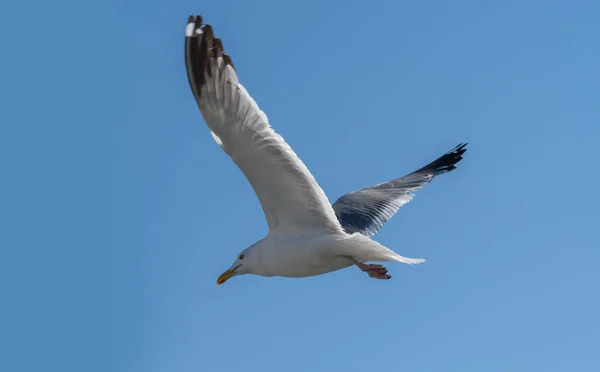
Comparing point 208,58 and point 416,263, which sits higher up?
point 208,58

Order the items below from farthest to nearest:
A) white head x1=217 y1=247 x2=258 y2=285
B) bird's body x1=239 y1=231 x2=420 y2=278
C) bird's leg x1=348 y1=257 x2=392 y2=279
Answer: white head x1=217 y1=247 x2=258 y2=285 < bird's leg x1=348 y1=257 x2=392 y2=279 < bird's body x1=239 y1=231 x2=420 y2=278

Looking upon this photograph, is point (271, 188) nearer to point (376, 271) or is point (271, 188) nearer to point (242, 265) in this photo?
point (242, 265)

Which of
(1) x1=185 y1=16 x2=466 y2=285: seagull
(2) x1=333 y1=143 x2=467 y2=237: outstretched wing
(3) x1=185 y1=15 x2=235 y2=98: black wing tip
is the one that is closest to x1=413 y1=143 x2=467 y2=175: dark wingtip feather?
(2) x1=333 y1=143 x2=467 y2=237: outstretched wing

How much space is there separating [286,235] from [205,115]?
5.93 feet

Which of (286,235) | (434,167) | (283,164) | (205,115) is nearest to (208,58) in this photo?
(205,115)

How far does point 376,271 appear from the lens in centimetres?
1005

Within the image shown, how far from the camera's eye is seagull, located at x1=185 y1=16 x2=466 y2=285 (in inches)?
361

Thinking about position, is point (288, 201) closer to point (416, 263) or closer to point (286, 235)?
point (286, 235)

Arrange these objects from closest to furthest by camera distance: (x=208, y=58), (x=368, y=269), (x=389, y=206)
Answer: (x=208, y=58)
(x=368, y=269)
(x=389, y=206)

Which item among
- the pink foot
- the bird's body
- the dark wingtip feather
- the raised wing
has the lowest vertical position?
the pink foot

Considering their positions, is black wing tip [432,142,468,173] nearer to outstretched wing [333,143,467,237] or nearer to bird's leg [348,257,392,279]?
outstretched wing [333,143,467,237]

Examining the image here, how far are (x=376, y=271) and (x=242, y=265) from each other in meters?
1.59

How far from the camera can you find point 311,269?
10352 millimetres

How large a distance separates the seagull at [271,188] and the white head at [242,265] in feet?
0.04
